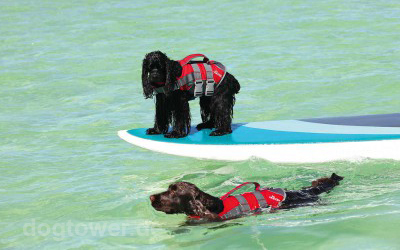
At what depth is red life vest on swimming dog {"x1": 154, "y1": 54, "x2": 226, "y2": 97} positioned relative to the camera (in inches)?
282

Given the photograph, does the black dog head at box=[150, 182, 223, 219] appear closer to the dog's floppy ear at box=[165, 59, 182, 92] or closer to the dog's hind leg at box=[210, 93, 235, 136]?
the dog's floppy ear at box=[165, 59, 182, 92]

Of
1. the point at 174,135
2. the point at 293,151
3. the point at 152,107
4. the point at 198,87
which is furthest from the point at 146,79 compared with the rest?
the point at 152,107

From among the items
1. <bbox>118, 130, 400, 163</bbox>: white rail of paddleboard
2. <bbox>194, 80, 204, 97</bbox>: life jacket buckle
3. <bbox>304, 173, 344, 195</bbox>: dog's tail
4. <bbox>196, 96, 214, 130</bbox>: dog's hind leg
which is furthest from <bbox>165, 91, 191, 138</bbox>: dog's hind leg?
<bbox>304, 173, 344, 195</bbox>: dog's tail

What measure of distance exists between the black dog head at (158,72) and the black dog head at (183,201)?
1.99m

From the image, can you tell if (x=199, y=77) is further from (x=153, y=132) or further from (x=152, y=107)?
(x=152, y=107)

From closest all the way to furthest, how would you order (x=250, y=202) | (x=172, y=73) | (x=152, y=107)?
(x=250, y=202), (x=172, y=73), (x=152, y=107)

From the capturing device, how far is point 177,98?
23.7 feet

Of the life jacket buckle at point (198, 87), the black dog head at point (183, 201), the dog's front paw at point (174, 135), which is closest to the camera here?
the black dog head at point (183, 201)

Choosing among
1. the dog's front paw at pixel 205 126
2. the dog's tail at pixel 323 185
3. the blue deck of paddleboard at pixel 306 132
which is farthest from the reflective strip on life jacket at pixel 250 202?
the dog's front paw at pixel 205 126

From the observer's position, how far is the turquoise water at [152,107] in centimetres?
523

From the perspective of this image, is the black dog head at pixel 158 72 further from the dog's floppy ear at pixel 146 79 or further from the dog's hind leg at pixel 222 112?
the dog's hind leg at pixel 222 112

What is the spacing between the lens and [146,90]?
276 inches

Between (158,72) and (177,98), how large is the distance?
0.45 m

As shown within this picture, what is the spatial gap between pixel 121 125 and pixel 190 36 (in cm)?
534
